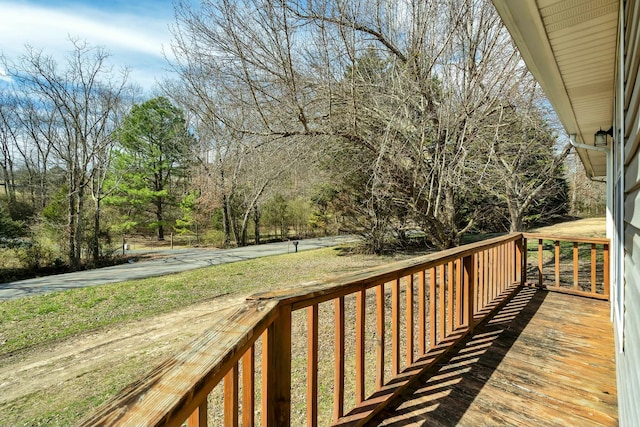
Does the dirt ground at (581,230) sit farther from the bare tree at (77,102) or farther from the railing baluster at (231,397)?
the bare tree at (77,102)

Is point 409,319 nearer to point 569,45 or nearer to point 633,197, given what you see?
point 633,197

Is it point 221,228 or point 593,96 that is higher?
point 593,96

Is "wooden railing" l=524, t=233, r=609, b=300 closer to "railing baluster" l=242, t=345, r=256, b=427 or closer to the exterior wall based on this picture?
the exterior wall

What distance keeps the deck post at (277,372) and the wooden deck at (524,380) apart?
0.86m

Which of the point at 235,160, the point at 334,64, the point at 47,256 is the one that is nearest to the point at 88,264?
the point at 47,256

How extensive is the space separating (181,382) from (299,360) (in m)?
3.66

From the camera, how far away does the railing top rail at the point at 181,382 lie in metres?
0.57

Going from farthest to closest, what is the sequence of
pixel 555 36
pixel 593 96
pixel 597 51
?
1. pixel 593 96
2. pixel 597 51
3. pixel 555 36

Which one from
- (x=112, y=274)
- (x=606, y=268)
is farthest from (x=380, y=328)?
(x=112, y=274)

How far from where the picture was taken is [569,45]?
72.6 inches

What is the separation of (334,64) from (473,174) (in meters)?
2.68

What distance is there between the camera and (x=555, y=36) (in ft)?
5.75

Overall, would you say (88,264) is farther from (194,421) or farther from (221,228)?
(194,421)

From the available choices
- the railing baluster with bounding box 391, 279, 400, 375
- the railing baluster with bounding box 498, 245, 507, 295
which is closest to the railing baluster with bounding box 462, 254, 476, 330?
the railing baluster with bounding box 391, 279, 400, 375
